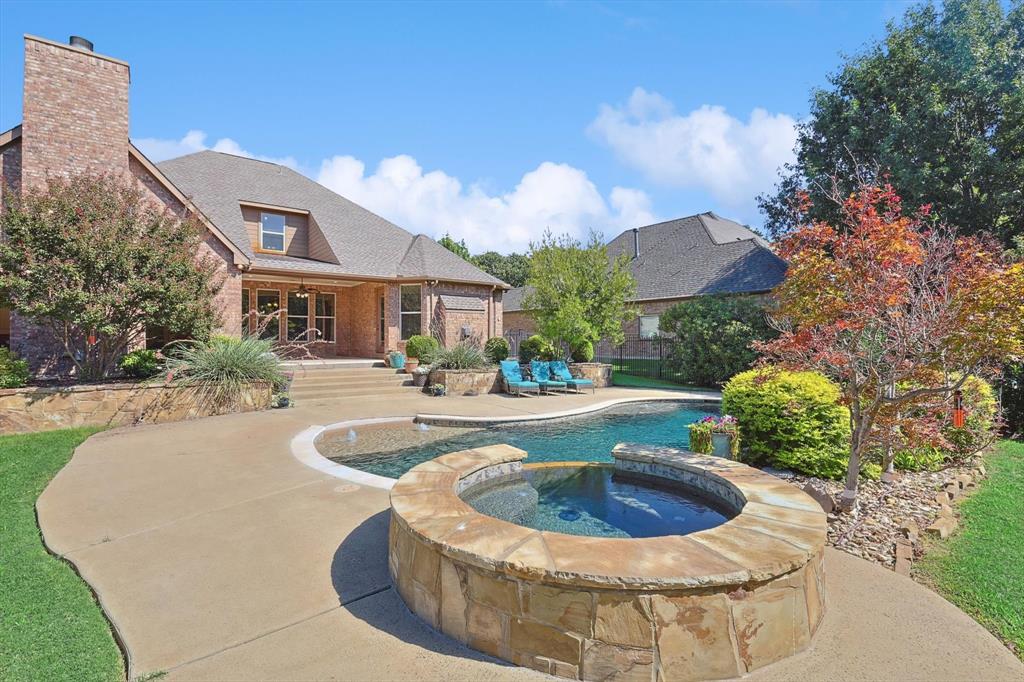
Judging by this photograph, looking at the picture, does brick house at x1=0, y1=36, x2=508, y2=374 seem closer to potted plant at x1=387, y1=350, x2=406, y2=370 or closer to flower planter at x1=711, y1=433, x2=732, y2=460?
potted plant at x1=387, y1=350, x2=406, y2=370

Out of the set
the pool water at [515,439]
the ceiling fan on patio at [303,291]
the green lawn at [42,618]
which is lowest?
the pool water at [515,439]

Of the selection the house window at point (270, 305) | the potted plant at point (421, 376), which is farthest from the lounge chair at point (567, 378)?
the house window at point (270, 305)

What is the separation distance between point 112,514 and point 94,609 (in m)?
2.13

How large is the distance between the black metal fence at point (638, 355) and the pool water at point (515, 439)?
9097 millimetres

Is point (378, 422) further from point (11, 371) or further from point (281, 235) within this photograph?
point (281, 235)

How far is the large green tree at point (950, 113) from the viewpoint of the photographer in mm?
15664

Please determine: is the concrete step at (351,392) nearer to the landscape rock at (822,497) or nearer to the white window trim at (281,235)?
the white window trim at (281,235)

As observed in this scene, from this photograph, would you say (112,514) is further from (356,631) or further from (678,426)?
(678,426)

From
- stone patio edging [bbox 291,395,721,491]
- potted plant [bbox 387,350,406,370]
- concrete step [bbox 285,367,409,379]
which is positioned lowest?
stone patio edging [bbox 291,395,721,491]

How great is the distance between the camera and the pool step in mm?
13531

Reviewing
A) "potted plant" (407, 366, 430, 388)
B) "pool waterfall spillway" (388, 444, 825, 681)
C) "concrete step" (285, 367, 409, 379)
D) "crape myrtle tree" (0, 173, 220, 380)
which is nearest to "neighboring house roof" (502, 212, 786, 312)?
"potted plant" (407, 366, 430, 388)

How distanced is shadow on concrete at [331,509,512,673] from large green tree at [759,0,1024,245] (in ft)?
56.5

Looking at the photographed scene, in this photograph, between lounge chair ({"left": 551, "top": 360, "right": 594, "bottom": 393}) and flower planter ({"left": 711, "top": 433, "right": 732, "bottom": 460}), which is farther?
lounge chair ({"left": 551, "top": 360, "right": 594, "bottom": 393})

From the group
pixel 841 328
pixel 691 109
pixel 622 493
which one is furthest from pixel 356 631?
pixel 691 109
